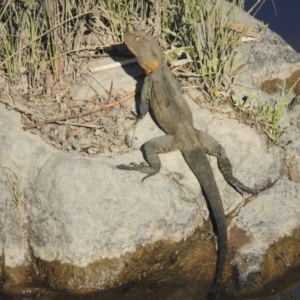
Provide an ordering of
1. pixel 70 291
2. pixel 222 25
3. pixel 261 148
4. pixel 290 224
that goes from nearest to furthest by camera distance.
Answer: pixel 70 291
pixel 290 224
pixel 261 148
pixel 222 25

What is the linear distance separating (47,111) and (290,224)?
9.40ft

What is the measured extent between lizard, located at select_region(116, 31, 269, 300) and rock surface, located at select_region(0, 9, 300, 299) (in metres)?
0.11

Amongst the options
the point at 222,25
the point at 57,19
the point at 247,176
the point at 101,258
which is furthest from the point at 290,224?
the point at 57,19

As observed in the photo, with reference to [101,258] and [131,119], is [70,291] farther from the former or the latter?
[131,119]

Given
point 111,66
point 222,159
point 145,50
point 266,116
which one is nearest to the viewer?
point 222,159

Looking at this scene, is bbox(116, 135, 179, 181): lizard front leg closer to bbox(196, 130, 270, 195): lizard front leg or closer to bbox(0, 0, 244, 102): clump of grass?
bbox(196, 130, 270, 195): lizard front leg

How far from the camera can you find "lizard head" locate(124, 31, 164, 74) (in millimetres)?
8602

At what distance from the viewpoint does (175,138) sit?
8148 mm

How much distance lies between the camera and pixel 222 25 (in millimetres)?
8898

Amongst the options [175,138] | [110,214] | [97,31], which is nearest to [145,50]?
[97,31]

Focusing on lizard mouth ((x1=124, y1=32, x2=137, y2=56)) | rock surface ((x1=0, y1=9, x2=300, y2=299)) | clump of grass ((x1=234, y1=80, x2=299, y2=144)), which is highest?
clump of grass ((x1=234, y1=80, x2=299, y2=144))

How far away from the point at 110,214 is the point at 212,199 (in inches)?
40.5

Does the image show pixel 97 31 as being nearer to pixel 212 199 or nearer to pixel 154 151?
pixel 154 151

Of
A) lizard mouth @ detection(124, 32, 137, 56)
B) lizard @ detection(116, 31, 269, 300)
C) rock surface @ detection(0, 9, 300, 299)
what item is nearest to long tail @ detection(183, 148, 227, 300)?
lizard @ detection(116, 31, 269, 300)
